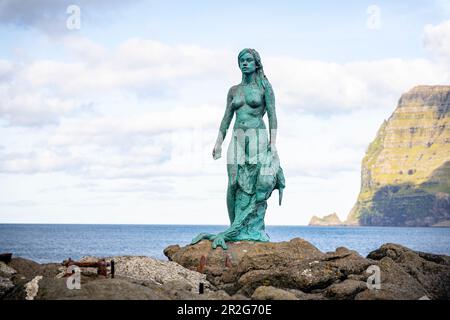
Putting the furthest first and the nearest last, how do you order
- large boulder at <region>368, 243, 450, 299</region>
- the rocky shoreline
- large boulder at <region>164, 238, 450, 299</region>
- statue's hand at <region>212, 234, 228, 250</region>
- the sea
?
the sea < statue's hand at <region>212, 234, 228, 250</region> < large boulder at <region>368, 243, 450, 299</region> < large boulder at <region>164, 238, 450, 299</region> < the rocky shoreline

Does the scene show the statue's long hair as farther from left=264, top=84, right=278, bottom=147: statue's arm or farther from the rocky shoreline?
the rocky shoreline

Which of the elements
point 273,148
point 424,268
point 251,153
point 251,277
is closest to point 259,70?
point 273,148

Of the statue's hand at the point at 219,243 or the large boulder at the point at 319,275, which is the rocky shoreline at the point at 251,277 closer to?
the large boulder at the point at 319,275

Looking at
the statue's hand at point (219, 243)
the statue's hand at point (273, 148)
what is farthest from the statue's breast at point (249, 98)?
the statue's hand at point (219, 243)

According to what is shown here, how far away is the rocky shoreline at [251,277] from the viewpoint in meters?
12.3

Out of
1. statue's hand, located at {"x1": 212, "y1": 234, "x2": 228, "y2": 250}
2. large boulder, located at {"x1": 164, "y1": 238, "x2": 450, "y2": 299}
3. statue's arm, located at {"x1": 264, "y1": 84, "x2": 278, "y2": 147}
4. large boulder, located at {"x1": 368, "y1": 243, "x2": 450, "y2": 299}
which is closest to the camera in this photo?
large boulder, located at {"x1": 164, "y1": 238, "x2": 450, "y2": 299}

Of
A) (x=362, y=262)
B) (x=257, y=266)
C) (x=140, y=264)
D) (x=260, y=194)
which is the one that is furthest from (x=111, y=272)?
(x=260, y=194)

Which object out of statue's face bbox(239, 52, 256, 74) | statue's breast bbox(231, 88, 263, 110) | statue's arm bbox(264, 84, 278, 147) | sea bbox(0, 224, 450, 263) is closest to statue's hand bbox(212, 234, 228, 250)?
statue's arm bbox(264, 84, 278, 147)

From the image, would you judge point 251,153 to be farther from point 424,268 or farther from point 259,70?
point 424,268

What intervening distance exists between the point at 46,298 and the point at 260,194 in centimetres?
837

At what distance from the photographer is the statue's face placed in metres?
19.4

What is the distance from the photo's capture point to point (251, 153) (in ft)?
64.0

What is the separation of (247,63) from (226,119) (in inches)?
55.4
